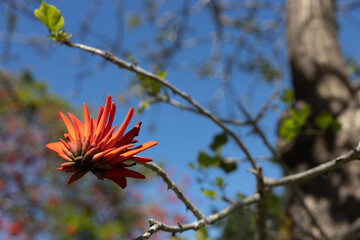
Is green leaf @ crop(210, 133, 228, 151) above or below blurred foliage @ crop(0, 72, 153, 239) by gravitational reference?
below

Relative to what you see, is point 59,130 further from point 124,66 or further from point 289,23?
point 124,66

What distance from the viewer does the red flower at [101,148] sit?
1.76 feet

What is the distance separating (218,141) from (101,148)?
0.95 m

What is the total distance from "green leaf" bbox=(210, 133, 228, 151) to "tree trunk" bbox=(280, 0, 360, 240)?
52cm

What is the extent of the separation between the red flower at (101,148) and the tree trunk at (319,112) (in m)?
1.37

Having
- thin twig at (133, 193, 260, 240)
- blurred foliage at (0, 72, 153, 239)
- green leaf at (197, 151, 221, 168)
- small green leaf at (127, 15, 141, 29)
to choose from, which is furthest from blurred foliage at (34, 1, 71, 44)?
blurred foliage at (0, 72, 153, 239)

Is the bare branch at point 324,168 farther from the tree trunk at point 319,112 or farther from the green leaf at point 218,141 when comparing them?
the tree trunk at point 319,112

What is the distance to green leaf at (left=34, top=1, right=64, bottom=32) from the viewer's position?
909 mm

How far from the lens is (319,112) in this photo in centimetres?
226

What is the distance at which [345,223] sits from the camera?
189 cm

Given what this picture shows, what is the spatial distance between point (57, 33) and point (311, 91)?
75.3 inches

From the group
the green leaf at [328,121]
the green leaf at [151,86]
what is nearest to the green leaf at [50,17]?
the green leaf at [151,86]

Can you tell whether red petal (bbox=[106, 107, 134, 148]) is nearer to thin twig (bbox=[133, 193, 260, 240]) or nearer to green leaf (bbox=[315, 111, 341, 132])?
thin twig (bbox=[133, 193, 260, 240])

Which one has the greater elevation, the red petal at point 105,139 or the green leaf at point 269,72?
the green leaf at point 269,72
